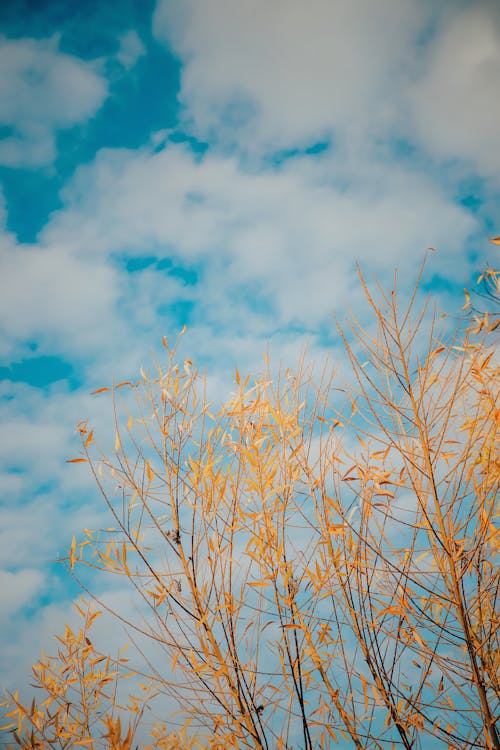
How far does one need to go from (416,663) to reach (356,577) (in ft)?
1.45

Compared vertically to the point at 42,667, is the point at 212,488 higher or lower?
higher

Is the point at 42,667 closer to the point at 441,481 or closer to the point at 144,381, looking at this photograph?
Answer: the point at 144,381

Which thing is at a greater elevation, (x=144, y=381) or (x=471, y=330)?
(x=471, y=330)

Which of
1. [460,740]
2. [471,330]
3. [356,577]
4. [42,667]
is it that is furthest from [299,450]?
[42,667]

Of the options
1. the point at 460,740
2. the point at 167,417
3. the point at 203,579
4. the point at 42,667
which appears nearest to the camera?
the point at 460,740

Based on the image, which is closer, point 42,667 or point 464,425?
point 464,425

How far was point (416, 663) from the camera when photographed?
2.03 meters

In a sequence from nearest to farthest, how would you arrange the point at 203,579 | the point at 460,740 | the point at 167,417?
the point at 460,740 < the point at 203,579 < the point at 167,417

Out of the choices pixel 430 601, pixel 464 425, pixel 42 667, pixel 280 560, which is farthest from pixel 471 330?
pixel 42 667

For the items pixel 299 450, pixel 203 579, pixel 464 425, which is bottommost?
pixel 203 579

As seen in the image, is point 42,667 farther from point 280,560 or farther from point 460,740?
point 460,740

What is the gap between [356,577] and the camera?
200cm

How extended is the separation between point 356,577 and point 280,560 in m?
0.32

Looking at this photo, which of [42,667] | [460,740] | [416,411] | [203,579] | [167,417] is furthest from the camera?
[42,667]
